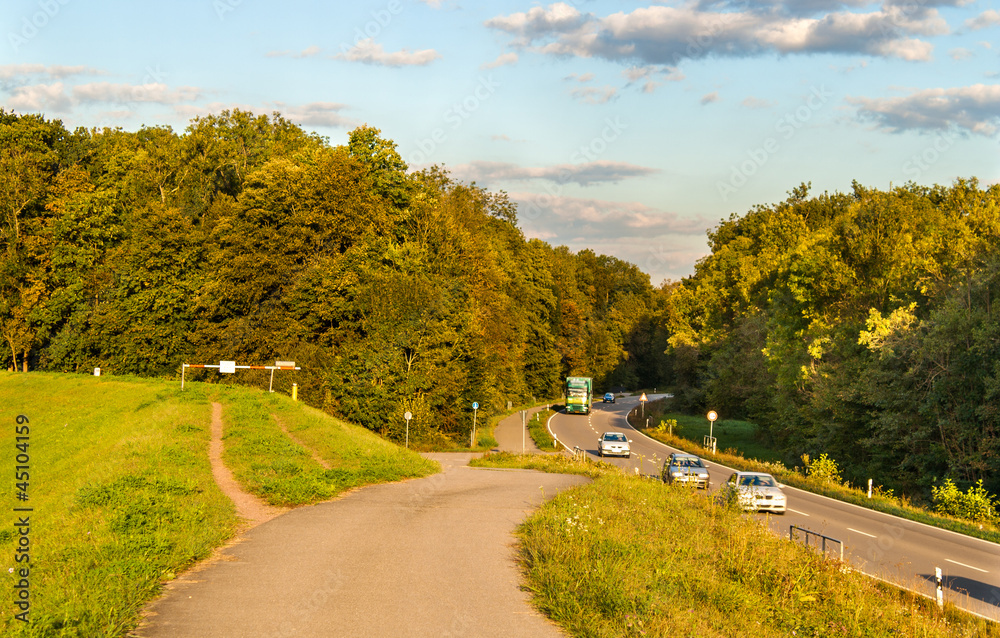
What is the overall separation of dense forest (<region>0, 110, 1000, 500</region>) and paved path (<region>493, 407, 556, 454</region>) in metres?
4.21

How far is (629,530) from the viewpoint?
48.3ft

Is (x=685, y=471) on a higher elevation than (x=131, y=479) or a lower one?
lower

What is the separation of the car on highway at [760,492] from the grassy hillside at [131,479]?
35.0 feet

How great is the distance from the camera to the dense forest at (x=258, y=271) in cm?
4997

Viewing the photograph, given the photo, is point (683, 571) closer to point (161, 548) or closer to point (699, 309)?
point (161, 548)

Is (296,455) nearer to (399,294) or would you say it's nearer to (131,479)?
(131,479)

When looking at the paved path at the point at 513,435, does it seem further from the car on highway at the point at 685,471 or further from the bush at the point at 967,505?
the bush at the point at 967,505

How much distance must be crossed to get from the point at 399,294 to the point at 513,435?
20.5 meters

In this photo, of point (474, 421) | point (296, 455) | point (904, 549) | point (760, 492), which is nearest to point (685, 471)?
point (760, 492)

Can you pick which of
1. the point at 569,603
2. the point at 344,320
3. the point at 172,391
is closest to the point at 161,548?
the point at 569,603

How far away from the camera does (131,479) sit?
15477mm

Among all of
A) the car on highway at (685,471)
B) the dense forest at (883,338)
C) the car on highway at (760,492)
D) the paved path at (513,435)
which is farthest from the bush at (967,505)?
the paved path at (513,435)

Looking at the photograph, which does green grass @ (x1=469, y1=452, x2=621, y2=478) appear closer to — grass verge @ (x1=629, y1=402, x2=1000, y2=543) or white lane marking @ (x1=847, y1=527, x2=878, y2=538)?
white lane marking @ (x1=847, y1=527, x2=878, y2=538)

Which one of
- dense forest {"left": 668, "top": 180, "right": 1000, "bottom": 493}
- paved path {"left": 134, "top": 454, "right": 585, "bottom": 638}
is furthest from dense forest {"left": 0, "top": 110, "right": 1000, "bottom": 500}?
paved path {"left": 134, "top": 454, "right": 585, "bottom": 638}
